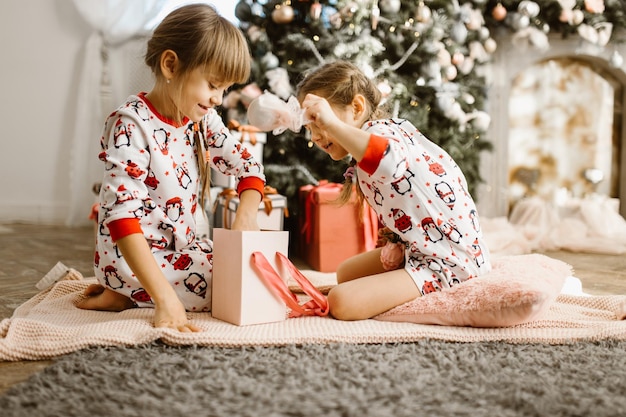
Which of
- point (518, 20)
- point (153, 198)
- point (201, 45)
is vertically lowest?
point (153, 198)

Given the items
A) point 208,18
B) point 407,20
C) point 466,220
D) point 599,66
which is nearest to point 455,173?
point 466,220

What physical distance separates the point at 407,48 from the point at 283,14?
0.62m

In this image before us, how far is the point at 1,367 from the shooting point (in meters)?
1.01

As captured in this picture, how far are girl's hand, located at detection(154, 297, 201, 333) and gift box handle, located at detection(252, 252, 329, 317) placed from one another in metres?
0.17

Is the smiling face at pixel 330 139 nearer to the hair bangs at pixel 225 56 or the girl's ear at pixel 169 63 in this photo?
the hair bangs at pixel 225 56

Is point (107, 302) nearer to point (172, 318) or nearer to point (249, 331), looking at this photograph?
point (172, 318)

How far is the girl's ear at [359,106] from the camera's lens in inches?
56.6

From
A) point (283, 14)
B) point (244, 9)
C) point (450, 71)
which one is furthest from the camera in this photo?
point (450, 71)

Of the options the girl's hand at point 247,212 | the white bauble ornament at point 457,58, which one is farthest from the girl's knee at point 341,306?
the white bauble ornament at point 457,58

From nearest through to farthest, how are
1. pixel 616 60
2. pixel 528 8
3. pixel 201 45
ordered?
pixel 201 45
pixel 528 8
pixel 616 60

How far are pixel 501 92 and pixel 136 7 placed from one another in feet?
7.18

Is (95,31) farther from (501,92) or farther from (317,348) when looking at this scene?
(317,348)

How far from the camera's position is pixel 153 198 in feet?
4.48

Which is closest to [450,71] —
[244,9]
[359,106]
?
[244,9]
